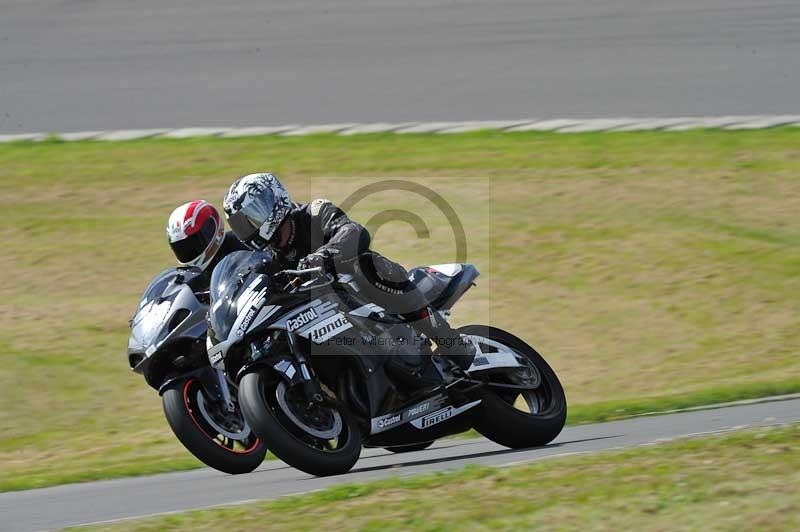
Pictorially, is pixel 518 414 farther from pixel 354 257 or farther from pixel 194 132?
pixel 194 132

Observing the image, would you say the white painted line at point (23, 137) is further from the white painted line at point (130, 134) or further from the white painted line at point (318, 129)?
the white painted line at point (318, 129)

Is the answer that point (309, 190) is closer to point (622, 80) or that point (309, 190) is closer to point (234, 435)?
point (622, 80)

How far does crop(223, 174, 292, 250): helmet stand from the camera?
7328 millimetres

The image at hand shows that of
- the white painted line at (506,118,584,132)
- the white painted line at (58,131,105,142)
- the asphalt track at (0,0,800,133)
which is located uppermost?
the asphalt track at (0,0,800,133)

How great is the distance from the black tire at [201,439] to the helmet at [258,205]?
1.13 m

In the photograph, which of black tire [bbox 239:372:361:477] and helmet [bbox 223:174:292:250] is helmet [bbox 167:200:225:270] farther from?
black tire [bbox 239:372:361:477]

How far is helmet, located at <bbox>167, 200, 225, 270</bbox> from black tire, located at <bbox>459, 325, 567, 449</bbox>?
5.61ft

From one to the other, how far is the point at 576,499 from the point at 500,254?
7.87 m

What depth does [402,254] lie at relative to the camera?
45.9ft

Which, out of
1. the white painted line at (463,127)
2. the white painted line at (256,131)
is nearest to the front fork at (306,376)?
the white painted line at (463,127)

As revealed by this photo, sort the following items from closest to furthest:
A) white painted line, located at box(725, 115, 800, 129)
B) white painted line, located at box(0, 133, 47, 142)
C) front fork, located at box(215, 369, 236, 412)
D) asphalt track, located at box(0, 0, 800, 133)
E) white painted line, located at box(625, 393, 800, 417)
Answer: front fork, located at box(215, 369, 236, 412) < white painted line, located at box(625, 393, 800, 417) < white painted line, located at box(725, 115, 800, 129) < asphalt track, located at box(0, 0, 800, 133) < white painted line, located at box(0, 133, 47, 142)

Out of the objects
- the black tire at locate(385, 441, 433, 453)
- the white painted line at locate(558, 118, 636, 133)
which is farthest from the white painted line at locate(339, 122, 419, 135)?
the black tire at locate(385, 441, 433, 453)

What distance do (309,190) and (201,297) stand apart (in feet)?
22.6

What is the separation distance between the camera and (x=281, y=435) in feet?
22.1
